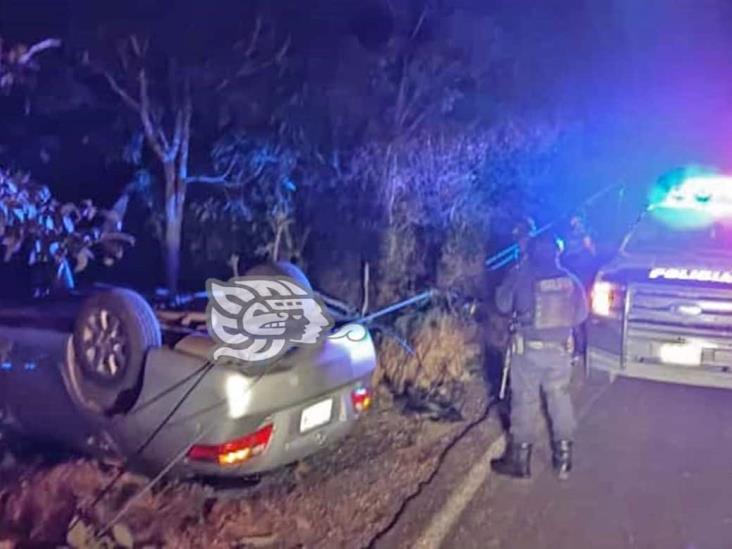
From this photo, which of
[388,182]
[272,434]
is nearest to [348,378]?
[272,434]

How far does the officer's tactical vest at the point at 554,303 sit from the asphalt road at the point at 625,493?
942 millimetres

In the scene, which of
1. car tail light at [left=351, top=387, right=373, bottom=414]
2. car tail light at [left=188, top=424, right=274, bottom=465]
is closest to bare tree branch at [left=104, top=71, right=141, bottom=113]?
car tail light at [left=351, top=387, right=373, bottom=414]

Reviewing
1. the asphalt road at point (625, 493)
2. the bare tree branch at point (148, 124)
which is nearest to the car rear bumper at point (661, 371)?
the asphalt road at point (625, 493)

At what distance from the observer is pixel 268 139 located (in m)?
10.0

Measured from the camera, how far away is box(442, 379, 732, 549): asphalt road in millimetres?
5102

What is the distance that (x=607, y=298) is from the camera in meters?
7.51

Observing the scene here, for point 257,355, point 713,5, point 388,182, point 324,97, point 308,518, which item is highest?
point 713,5

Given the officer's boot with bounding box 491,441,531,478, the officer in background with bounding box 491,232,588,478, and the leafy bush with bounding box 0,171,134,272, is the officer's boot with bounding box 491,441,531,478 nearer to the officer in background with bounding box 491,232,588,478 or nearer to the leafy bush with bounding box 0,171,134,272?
the officer in background with bounding box 491,232,588,478

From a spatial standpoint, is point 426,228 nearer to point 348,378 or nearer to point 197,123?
point 197,123

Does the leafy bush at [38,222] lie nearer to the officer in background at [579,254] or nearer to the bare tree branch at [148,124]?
the bare tree branch at [148,124]

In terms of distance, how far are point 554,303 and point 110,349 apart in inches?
103

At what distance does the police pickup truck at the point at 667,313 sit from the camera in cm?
712

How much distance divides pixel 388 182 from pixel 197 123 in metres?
2.07

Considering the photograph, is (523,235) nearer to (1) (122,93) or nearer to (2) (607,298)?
(2) (607,298)
